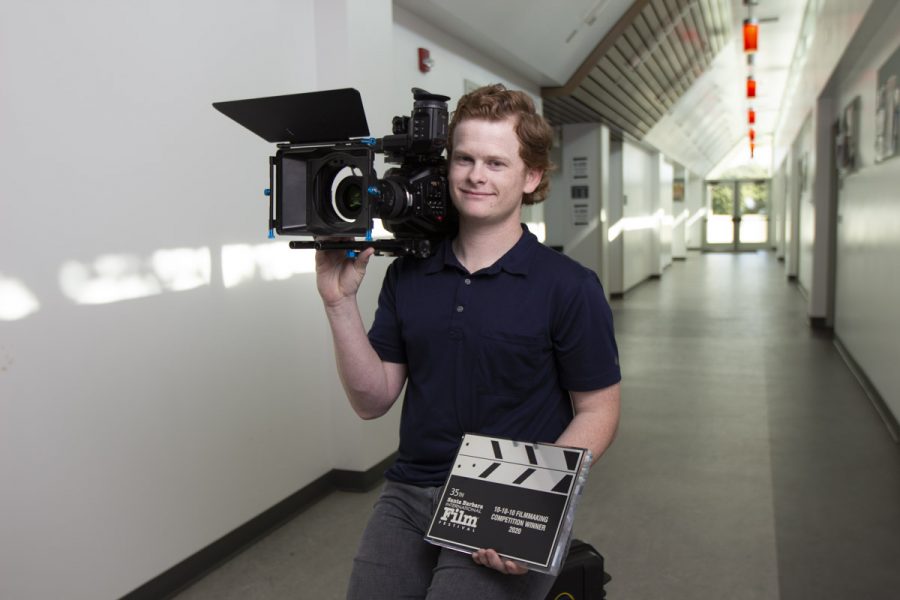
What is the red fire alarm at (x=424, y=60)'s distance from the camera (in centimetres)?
483

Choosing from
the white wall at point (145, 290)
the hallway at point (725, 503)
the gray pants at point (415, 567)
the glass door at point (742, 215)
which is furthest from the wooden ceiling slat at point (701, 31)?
the glass door at point (742, 215)

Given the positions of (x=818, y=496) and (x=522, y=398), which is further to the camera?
(x=818, y=496)

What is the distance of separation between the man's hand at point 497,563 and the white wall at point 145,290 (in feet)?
5.04

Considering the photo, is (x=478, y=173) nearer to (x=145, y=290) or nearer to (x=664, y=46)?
(x=145, y=290)

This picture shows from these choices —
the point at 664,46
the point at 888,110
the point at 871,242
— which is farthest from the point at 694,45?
the point at 888,110

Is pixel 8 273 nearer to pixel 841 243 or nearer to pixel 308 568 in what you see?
pixel 308 568

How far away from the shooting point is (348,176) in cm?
160

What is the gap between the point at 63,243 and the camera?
243 centimetres

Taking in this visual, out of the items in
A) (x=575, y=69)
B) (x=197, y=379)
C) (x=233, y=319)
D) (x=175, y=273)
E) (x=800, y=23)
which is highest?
(x=800, y=23)

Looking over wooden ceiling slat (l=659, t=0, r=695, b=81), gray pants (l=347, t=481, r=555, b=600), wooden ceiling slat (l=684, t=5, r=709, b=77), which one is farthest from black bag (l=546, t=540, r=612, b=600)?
wooden ceiling slat (l=684, t=5, r=709, b=77)

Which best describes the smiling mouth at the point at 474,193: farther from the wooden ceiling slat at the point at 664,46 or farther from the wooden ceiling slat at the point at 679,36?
the wooden ceiling slat at the point at 679,36

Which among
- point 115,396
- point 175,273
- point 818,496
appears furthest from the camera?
point 818,496

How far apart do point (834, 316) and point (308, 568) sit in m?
7.27

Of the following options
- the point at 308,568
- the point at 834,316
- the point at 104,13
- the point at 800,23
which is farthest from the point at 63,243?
the point at 800,23
